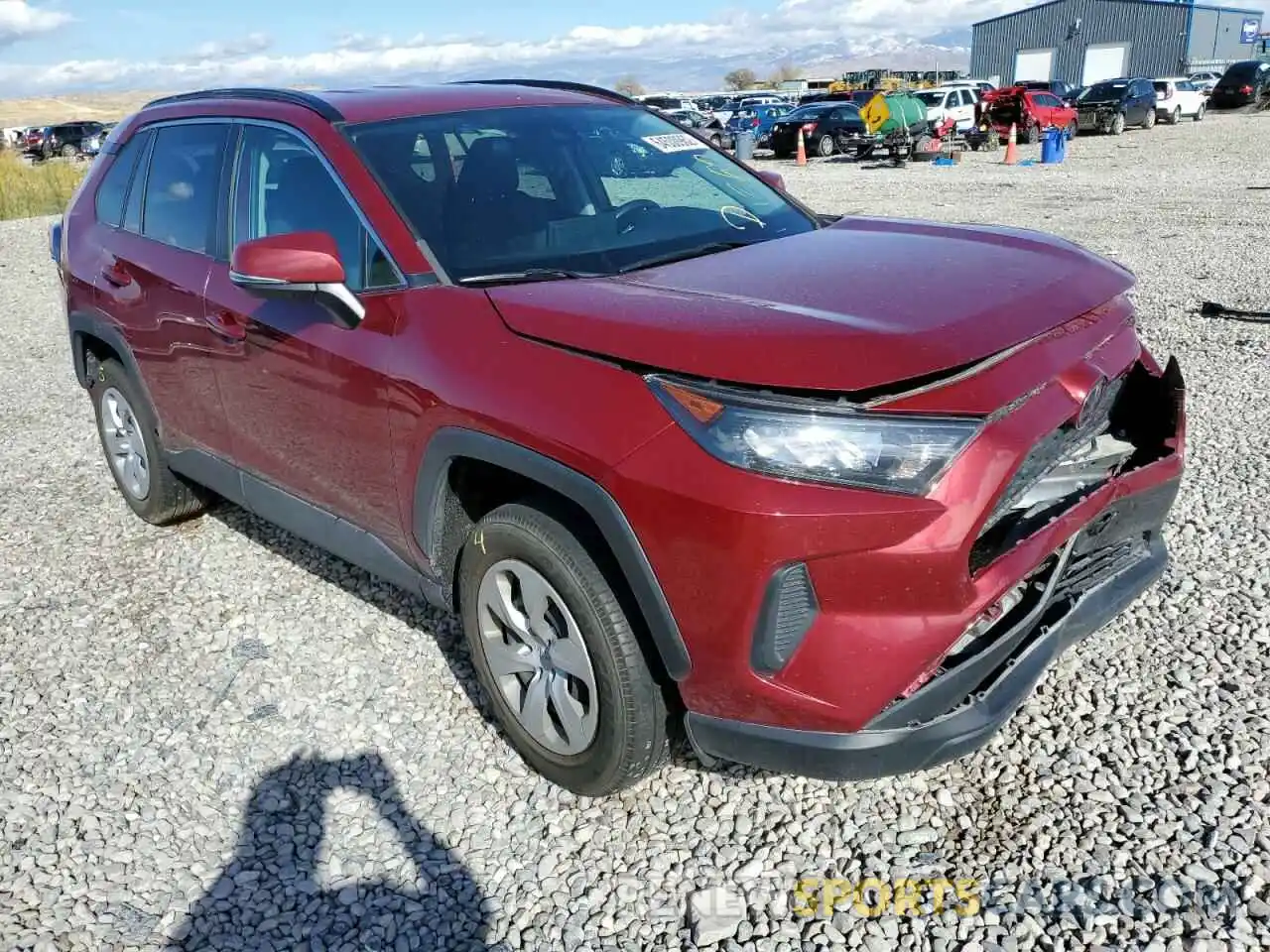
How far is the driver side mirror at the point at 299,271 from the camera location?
110 inches

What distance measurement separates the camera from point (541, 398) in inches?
96.3

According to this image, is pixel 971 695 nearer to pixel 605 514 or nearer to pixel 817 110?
pixel 605 514

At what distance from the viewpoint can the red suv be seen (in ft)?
7.12

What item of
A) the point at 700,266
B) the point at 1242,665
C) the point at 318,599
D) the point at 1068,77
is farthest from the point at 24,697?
the point at 1068,77

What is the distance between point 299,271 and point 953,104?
92.5 feet

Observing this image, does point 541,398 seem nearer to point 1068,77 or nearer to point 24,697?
point 24,697

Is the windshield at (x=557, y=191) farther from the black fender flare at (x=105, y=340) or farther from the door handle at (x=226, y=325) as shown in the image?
the black fender flare at (x=105, y=340)

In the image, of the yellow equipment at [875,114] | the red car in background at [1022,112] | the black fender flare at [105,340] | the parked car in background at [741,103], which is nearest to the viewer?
the black fender flare at [105,340]

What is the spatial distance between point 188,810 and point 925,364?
7.62 ft

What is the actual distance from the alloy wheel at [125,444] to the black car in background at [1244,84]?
4472 cm

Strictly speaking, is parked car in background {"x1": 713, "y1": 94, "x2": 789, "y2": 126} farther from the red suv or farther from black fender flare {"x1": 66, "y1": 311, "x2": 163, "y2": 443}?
the red suv

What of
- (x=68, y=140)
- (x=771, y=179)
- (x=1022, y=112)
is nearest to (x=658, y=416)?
(x=771, y=179)

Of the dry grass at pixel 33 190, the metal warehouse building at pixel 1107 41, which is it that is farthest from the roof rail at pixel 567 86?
the metal warehouse building at pixel 1107 41

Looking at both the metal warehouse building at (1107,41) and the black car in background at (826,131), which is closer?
the black car in background at (826,131)
